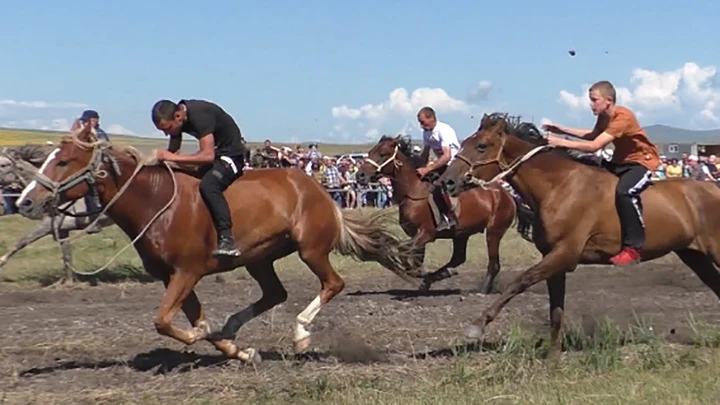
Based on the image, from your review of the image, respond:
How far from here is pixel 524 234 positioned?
14.4m

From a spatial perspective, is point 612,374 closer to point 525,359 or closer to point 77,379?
point 525,359

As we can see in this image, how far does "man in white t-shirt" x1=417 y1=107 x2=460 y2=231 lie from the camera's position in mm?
14734

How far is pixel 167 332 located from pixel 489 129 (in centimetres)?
332

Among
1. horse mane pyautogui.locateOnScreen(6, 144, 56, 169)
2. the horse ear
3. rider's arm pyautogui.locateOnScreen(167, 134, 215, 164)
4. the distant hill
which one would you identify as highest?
the horse ear

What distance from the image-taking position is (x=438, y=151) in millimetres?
15070

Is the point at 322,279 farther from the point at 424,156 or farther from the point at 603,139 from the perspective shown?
the point at 424,156

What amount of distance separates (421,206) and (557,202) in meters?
5.28

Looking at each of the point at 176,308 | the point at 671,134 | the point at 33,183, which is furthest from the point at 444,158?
the point at 671,134

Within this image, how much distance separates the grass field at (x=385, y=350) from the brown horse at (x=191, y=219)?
1.44 feet

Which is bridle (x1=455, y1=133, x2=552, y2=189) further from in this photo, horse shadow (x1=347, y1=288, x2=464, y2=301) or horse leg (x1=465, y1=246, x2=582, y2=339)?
horse shadow (x1=347, y1=288, x2=464, y2=301)

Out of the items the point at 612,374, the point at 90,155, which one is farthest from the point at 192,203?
the point at 612,374

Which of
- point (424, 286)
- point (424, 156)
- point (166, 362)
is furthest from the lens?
point (424, 156)

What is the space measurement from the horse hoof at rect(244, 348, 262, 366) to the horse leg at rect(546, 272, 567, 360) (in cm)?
245

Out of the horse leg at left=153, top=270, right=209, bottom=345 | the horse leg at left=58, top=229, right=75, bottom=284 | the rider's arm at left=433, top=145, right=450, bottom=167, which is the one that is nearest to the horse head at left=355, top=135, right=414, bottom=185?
the rider's arm at left=433, top=145, right=450, bottom=167
